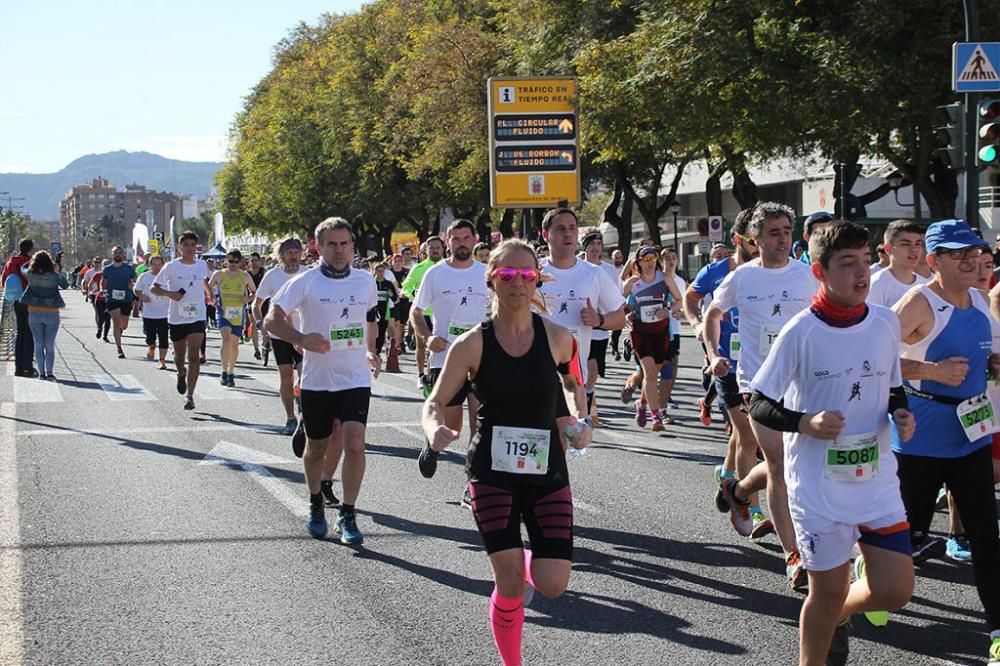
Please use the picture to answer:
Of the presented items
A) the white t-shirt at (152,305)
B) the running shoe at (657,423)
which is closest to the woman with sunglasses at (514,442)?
the running shoe at (657,423)

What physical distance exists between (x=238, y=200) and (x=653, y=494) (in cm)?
8257

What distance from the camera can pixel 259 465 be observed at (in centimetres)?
1088

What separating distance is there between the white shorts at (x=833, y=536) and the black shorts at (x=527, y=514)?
2.93 ft

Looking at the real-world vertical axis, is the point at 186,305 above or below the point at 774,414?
above

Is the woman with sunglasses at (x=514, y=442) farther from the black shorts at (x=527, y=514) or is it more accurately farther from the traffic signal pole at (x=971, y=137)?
the traffic signal pole at (x=971, y=137)

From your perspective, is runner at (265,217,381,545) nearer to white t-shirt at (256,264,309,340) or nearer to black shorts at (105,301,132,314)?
white t-shirt at (256,264,309,340)

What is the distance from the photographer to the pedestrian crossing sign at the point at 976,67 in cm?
1480

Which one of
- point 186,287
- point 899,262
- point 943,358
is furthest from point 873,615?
point 186,287

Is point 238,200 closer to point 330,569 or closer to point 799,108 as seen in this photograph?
point 799,108

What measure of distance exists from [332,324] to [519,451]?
3.39 metres

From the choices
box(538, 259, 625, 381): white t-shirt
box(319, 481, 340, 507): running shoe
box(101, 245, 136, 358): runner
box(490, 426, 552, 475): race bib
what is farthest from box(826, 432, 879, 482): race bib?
box(101, 245, 136, 358): runner

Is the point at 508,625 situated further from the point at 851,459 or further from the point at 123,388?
the point at 123,388

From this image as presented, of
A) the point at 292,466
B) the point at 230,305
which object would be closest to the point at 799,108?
the point at 230,305

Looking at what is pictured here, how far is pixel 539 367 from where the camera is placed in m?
5.03
